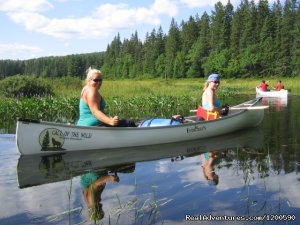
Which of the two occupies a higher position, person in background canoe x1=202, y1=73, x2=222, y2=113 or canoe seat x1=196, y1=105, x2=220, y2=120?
person in background canoe x1=202, y1=73, x2=222, y2=113

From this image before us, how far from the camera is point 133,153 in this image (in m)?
9.22

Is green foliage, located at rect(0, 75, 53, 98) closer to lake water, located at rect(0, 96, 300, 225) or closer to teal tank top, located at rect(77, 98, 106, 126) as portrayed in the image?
lake water, located at rect(0, 96, 300, 225)

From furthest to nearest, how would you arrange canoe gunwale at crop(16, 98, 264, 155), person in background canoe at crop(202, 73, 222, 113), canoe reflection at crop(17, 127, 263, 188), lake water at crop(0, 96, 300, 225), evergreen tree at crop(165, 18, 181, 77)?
1. evergreen tree at crop(165, 18, 181, 77)
2. person in background canoe at crop(202, 73, 222, 113)
3. canoe gunwale at crop(16, 98, 264, 155)
4. canoe reflection at crop(17, 127, 263, 188)
5. lake water at crop(0, 96, 300, 225)

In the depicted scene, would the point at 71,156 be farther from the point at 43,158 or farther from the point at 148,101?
the point at 148,101

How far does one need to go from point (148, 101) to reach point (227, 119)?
27.2ft

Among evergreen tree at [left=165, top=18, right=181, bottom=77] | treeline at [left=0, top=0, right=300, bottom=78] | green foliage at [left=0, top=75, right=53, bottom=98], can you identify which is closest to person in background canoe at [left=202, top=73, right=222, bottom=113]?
green foliage at [left=0, top=75, right=53, bottom=98]

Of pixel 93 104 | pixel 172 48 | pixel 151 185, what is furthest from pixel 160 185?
pixel 172 48

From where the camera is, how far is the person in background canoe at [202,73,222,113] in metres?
10.8

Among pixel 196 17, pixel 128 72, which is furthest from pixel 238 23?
pixel 128 72

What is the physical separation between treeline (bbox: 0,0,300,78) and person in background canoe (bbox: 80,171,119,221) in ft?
213

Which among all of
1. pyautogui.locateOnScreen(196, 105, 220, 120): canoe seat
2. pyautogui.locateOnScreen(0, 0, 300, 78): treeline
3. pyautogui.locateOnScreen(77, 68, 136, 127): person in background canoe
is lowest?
pyautogui.locateOnScreen(196, 105, 220, 120): canoe seat

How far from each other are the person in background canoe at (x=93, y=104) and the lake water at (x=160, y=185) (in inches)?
28.4

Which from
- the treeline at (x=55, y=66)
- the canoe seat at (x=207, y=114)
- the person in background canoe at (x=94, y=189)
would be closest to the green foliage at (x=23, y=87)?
the canoe seat at (x=207, y=114)

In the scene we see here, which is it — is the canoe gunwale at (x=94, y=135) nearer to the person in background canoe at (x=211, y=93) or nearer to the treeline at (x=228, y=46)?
the person in background canoe at (x=211, y=93)
